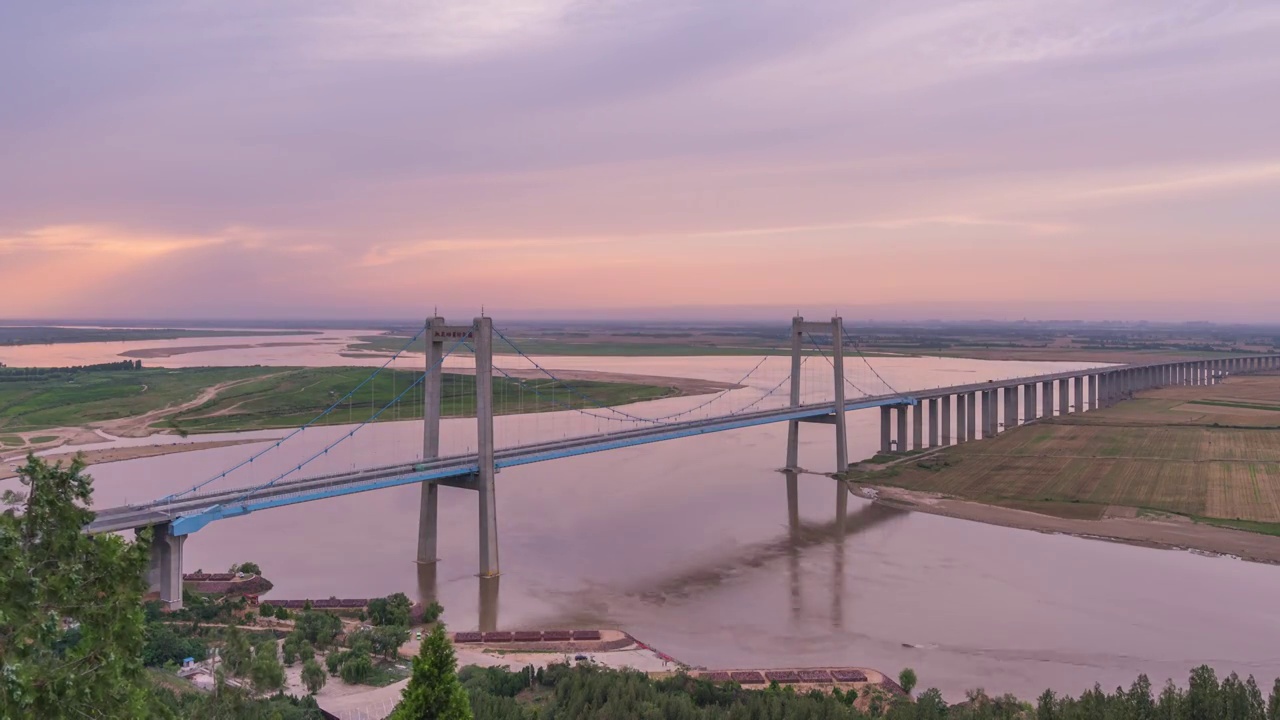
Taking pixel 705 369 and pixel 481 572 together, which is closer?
pixel 481 572

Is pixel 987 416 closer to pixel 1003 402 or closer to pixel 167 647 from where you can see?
pixel 1003 402

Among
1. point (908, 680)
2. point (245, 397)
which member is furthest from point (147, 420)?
point (908, 680)

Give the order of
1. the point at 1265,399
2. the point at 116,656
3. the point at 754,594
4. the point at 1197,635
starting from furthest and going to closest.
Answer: the point at 1265,399 → the point at 754,594 → the point at 1197,635 → the point at 116,656

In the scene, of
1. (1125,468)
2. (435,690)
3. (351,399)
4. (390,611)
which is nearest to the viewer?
(435,690)

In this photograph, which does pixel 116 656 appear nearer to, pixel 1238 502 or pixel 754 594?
pixel 754 594

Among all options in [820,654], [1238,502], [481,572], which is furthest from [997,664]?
[1238,502]

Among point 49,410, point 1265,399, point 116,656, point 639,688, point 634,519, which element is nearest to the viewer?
point 116,656

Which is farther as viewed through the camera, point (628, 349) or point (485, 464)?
point (628, 349)
